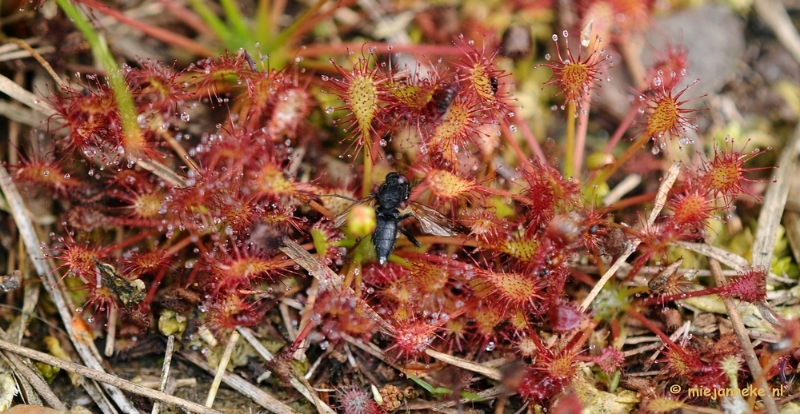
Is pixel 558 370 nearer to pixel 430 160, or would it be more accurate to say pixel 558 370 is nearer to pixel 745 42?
pixel 430 160

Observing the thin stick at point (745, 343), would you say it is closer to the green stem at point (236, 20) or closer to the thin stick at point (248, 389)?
the thin stick at point (248, 389)

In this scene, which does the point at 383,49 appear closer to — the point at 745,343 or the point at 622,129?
the point at 622,129

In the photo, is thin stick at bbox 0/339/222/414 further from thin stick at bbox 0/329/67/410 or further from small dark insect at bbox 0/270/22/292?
small dark insect at bbox 0/270/22/292

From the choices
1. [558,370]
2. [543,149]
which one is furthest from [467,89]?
[558,370]

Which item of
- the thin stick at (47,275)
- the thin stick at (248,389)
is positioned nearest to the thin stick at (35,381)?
the thin stick at (47,275)

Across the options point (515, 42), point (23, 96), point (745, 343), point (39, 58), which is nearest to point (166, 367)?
point (23, 96)

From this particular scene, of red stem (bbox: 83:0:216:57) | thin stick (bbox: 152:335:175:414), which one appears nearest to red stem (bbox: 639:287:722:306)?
thin stick (bbox: 152:335:175:414)

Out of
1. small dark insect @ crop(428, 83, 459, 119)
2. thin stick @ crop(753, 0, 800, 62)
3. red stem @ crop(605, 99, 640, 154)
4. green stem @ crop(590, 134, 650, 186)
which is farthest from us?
thin stick @ crop(753, 0, 800, 62)
